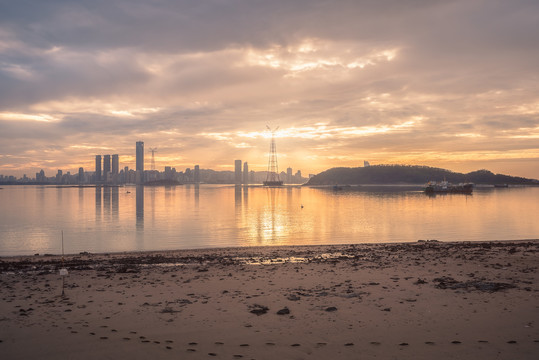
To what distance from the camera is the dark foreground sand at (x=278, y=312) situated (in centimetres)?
915

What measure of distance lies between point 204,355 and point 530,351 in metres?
7.47

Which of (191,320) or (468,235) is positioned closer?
(191,320)

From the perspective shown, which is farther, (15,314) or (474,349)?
(15,314)

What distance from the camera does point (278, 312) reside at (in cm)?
1182

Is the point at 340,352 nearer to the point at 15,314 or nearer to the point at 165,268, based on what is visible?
the point at 15,314

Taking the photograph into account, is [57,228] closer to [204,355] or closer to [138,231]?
[138,231]

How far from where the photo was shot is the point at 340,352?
29.3 feet

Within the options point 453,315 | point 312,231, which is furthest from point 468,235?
point 453,315

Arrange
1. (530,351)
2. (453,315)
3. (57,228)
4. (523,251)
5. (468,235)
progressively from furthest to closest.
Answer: (57,228) → (468,235) → (523,251) → (453,315) → (530,351)

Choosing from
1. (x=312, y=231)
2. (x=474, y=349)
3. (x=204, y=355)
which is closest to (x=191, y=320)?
(x=204, y=355)

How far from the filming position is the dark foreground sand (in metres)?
9.15

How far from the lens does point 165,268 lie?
19.9 m

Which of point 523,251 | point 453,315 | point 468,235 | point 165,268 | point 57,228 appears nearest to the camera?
point 453,315

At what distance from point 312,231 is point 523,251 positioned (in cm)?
2414
